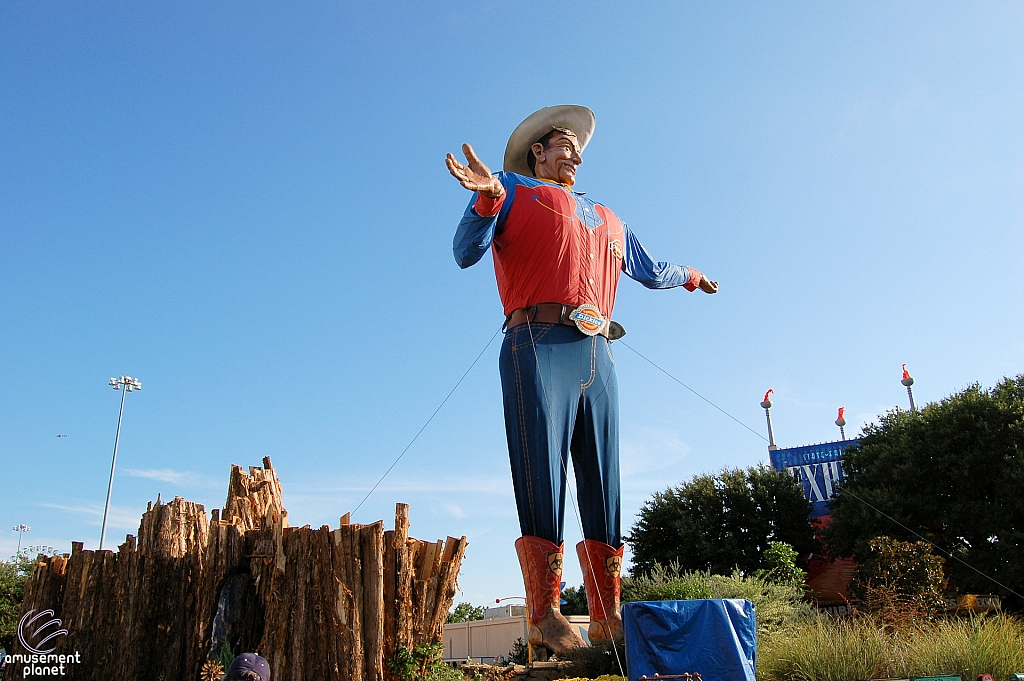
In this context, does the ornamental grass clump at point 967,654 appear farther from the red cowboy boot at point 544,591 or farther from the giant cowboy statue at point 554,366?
the red cowboy boot at point 544,591

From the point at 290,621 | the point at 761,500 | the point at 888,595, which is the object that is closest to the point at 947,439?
the point at 761,500

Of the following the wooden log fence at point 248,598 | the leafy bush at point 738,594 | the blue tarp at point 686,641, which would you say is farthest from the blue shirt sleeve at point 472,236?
the leafy bush at point 738,594

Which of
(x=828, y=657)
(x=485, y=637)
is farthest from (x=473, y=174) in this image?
(x=485, y=637)

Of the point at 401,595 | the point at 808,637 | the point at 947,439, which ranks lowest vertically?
the point at 808,637

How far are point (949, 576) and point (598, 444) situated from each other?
1174cm

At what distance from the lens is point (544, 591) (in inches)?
280

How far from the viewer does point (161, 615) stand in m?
6.59

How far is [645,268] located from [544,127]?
1.90 metres

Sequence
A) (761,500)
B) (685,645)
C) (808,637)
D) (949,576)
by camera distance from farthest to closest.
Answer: (761,500) → (949,576) → (808,637) → (685,645)

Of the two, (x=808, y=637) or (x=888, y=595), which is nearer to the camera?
(x=808, y=637)

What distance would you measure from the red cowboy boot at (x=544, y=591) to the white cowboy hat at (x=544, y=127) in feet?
13.7

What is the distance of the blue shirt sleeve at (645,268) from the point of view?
8.71 metres

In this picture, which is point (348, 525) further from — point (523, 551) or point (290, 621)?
point (523, 551)

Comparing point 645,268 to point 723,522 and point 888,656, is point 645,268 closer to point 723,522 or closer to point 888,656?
point 888,656
